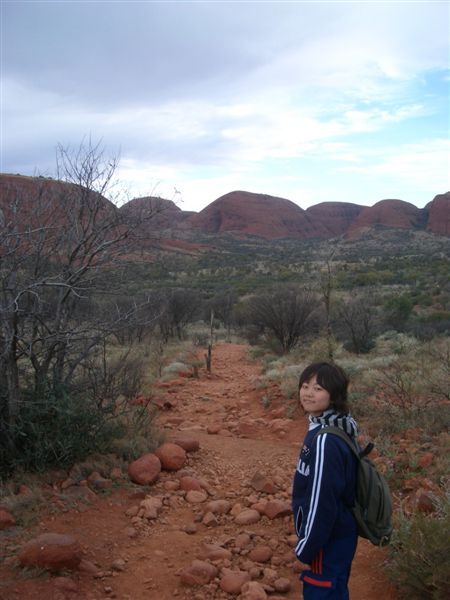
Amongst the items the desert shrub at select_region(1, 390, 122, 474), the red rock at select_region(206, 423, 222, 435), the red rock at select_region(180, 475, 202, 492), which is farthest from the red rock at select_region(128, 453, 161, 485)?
the red rock at select_region(206, 423, 222, 435)

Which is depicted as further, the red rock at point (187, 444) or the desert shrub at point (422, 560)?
the red rock at point (187, 444)

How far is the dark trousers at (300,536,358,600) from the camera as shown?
7.55 feet

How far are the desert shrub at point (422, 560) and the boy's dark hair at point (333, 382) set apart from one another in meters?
1.24

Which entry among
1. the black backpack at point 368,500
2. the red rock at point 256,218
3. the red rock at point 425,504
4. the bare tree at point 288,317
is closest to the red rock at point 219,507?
the red rock at point 425,504

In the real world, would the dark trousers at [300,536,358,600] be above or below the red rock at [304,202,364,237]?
below

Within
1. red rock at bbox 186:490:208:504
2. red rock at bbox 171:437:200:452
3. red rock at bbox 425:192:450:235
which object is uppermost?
red rock at bbox 425:192:450:235

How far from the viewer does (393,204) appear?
99.4 meters

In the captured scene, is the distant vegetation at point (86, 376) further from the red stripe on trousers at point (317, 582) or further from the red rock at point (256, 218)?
the red rock at point (256, 218)

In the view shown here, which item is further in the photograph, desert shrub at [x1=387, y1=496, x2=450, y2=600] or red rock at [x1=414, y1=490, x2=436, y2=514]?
red rock at [x1=414, y1=490, x2=436, y2=514]

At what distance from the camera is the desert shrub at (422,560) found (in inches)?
116

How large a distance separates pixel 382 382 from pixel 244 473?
2950 millimetres

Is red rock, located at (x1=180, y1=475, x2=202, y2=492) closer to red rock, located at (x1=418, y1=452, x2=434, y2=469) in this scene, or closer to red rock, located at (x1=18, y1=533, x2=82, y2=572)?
red rock, located at (x1=18, y1=533, x2=82, y2=572)

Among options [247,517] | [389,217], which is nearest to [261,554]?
[247,517]

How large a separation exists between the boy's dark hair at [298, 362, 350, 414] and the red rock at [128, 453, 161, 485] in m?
2.91
